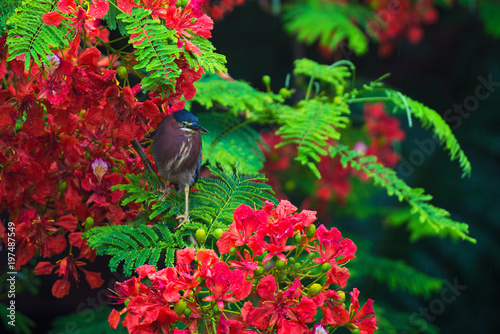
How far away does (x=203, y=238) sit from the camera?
3.30 ft

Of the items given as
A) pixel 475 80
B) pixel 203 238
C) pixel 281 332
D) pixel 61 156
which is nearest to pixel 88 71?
pixel 61 156

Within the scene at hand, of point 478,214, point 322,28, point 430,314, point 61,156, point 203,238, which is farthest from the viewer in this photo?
point 478,214

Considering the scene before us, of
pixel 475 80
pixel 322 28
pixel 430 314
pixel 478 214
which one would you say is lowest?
pixel 430 314

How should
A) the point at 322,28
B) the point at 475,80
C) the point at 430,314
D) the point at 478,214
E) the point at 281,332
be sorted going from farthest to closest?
the point at 475,80 → the point at 478,214 → the point at 430,314 → the point at 322,28 → the point at 281,332

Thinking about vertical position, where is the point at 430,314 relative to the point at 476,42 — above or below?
below

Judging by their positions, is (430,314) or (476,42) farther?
(476,42)

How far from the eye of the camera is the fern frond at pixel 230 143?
1.52 metres

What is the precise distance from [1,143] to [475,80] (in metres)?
4.23

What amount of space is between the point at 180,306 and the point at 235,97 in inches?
35.4

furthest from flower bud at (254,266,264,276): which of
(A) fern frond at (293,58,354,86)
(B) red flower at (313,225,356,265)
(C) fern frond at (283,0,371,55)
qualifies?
(C) fern frond at (283,0,371,55)

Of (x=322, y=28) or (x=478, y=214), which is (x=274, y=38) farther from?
(x=478, y=214)

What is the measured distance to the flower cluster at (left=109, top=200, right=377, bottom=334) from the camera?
35.2 inches

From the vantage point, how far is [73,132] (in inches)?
45.7

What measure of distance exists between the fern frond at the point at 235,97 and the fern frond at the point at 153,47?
1.89 ft
